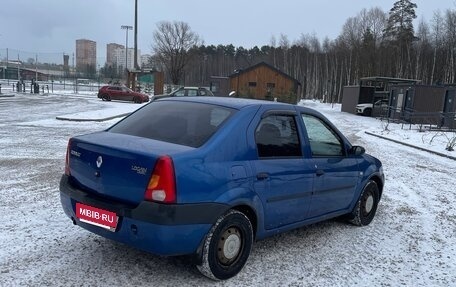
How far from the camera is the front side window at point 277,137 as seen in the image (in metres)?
4.29

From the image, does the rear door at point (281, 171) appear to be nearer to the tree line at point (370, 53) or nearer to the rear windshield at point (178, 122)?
the rear windshield at point (178, 122)

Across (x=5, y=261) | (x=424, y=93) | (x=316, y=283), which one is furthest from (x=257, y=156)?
(x=424, y=93)

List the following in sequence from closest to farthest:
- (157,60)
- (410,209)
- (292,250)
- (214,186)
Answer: (214,186) → (292,250) → (410,209) → (157,60)

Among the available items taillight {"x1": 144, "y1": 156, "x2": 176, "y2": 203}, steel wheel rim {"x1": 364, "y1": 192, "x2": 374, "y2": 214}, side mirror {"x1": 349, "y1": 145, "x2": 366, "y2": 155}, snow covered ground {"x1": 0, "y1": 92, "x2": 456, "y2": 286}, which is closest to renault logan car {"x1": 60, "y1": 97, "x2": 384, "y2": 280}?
taillight {"x1": 144, "y1": 156, "x2": 176, "y2": 203}

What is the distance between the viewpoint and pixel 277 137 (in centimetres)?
449

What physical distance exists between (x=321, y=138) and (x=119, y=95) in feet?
129

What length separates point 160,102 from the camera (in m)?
4.88

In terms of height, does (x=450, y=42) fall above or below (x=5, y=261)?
above

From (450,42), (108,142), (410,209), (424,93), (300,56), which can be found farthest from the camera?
(300,56)

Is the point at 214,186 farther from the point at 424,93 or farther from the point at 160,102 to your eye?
the point at 424,93

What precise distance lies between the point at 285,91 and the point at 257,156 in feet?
162

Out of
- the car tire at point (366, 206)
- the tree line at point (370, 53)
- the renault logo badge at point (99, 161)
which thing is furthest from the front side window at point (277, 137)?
the tree line at point (370, 53)

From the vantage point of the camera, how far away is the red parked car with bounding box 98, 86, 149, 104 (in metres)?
42.4

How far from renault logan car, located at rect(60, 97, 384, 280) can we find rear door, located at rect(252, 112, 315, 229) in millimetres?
11
